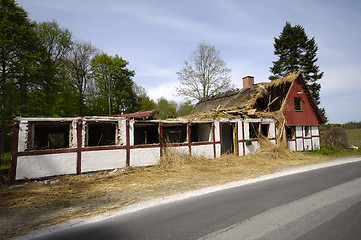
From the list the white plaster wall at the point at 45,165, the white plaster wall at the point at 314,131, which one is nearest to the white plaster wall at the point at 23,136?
the white plaster wall at the point at 45,165

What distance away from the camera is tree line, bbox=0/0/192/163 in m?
15.8

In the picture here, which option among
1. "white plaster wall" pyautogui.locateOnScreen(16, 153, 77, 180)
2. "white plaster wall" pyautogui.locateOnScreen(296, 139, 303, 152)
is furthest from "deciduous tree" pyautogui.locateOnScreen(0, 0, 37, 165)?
"white plaster wall" pyautogui.locateOnScreen(296, 139, 303, 152)

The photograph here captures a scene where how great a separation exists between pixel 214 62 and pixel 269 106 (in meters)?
12.5

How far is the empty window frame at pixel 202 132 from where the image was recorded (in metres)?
13.4

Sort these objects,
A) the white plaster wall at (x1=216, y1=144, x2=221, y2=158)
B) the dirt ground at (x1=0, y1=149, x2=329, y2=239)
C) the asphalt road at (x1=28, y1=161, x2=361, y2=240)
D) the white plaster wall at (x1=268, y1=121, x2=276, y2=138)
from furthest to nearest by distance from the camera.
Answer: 1. the white plaster wall at (x1=268, y1=121, x2=276, y2=138)
2. the white plaster wall at (x1=216, y1=144, x2=221, y2=158)
3. the dirt ground at (x1=0, y1=149, x2=329, y2=239)
4. the asphalt road at (x1=28, y1=161, x2=361, y2=240)

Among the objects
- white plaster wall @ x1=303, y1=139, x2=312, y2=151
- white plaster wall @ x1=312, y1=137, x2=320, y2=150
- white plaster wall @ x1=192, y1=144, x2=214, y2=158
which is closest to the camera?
white plaster wall @ x1=192, y1=144, x2=214, y2=158

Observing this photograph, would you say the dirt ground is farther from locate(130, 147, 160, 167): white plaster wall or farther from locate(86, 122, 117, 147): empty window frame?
locate(86, 122, 117, 147): empty window frame

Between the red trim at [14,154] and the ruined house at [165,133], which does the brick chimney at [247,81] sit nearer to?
the ruined house at [165,133]

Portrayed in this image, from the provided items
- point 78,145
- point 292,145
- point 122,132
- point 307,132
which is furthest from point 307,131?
point 78,145

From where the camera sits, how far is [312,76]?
28891mm

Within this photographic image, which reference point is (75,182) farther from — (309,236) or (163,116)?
(163,116)

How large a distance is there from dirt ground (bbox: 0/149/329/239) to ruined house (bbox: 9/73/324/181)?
0.67m

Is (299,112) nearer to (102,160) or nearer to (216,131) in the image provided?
(216,131)

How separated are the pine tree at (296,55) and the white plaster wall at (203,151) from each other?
24.6m
